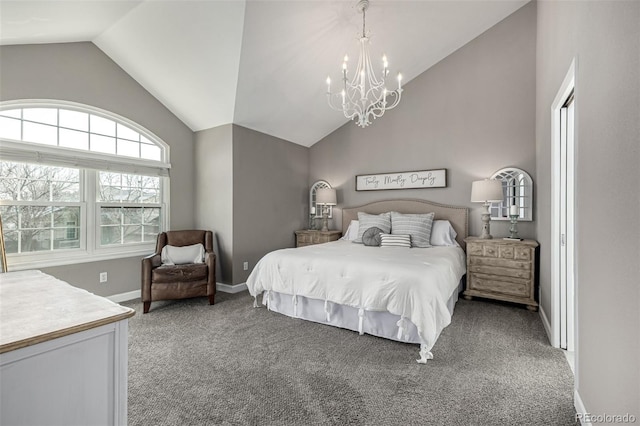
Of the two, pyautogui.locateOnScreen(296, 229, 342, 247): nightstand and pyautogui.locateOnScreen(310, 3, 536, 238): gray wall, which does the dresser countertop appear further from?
pyautogui.locateOnScreen(310, 3, 536, 238): gray wall

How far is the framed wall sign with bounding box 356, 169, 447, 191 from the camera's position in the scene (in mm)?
4469

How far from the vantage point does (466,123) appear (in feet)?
14.1

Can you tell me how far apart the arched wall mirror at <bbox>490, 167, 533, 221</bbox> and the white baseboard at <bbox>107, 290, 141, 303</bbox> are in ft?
16.0

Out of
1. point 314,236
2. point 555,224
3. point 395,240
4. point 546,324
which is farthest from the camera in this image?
point 314,236

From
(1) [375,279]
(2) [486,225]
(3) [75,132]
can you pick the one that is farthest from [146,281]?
(2) [486,225]

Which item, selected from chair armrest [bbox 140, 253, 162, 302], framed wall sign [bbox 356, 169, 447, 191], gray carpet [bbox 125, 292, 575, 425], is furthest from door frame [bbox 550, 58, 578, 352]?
chair armrest [bbox 140, 253, 162, 302]

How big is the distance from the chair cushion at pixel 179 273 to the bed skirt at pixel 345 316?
80 cm

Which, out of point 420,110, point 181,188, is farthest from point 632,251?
point 181,188

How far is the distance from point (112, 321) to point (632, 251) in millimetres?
1892

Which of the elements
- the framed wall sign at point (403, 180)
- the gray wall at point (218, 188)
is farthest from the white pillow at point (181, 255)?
the framed wall sign at point (403, 180)

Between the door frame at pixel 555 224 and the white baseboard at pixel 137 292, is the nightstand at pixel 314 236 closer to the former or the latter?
the white baseboard at pixel 137 292

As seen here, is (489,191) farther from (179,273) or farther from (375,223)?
(179,273)

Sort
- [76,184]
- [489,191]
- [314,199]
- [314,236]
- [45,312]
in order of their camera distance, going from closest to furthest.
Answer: [45,312] < [76,184] < [489,191] < [314,236] < [314,199]

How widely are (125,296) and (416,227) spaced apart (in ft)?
12.8
